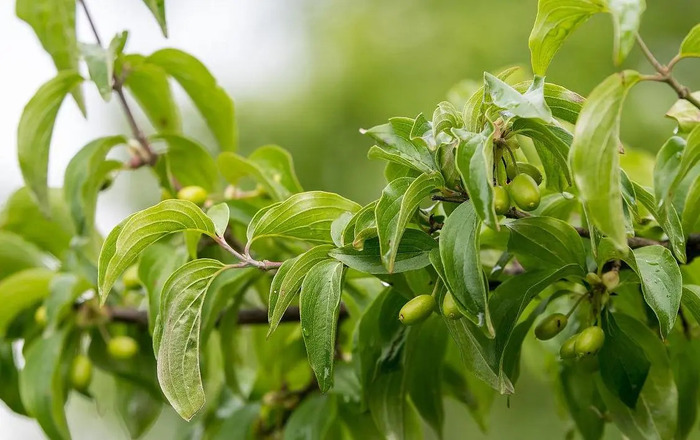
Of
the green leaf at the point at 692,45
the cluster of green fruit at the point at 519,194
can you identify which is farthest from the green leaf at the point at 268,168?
the green leaf at the point at 692,45

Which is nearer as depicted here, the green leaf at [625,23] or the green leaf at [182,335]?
the green leaf at [625,23]

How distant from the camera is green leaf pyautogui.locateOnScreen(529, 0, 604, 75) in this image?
637 millimetres

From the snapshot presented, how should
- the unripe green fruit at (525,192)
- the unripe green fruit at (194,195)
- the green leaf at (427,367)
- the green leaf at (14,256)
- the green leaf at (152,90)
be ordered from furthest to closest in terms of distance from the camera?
the green leaf at (14,256) → the green leaf at (152,90) → the unripe green fruit at (194,195) → the green leaf at (427,367) → the unripe green fruit at (525,192)

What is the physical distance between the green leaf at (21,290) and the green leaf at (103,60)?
313 millimetres

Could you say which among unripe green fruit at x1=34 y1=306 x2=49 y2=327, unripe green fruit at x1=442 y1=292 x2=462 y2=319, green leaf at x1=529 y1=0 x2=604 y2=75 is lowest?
unripe green fruit at x1=34 y1=306 x2=49 y2=327

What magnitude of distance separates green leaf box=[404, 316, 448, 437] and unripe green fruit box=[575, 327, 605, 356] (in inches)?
7.2

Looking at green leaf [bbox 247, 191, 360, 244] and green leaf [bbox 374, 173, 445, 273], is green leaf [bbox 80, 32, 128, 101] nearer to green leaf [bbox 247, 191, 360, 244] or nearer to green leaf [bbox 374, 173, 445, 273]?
green leaf [bbox 247, 191, 360, 244]

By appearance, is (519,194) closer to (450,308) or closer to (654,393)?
(450,308)

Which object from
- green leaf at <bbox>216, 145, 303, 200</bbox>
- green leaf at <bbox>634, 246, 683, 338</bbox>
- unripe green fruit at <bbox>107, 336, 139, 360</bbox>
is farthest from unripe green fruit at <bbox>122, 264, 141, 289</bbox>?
green leaf at <bbox>634, 246, 683, 338</bbox>

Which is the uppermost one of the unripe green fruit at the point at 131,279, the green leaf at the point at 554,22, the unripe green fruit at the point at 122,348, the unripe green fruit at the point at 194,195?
the green leaf at the point at 554,22

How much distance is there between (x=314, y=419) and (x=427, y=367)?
21 centimetres

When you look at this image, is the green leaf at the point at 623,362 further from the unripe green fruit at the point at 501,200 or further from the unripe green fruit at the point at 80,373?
the unripe green fruit at the point at 80,373

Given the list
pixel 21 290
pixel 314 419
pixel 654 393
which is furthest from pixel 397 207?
pixel 21 290

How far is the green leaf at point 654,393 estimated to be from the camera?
842mm
